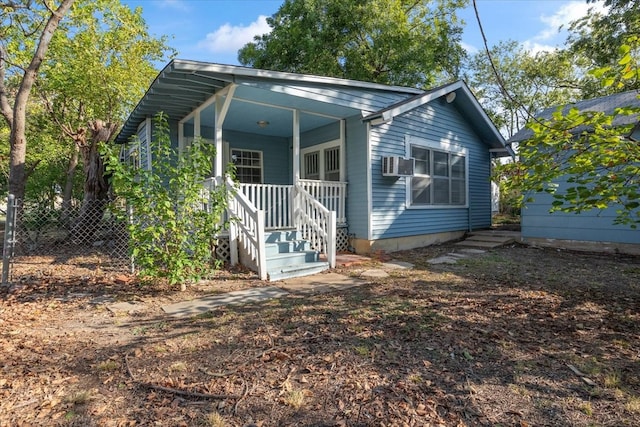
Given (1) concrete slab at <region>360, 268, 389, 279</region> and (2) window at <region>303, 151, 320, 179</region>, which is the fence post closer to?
(1) concrete slab at <region>360, 268, 389, 279</region>

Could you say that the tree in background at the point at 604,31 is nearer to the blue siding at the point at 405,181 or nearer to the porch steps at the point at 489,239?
the blue siding at the point at 405,181

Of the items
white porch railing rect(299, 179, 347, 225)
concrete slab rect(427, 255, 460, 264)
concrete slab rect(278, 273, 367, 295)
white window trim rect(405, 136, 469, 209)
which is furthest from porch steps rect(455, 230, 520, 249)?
concrete slab rect(278, 273, 367, 295)

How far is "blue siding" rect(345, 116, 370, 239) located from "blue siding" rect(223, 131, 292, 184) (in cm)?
257

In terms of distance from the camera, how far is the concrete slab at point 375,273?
19.4 ft

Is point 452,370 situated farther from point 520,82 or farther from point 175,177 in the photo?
point 520,82

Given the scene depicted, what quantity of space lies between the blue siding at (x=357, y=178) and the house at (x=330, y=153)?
0.08ft

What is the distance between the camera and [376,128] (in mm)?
7938

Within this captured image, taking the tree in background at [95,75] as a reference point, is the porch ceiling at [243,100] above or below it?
below

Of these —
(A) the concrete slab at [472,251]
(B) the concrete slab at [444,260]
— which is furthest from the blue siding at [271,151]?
(A) the concrete slab at [472,251]

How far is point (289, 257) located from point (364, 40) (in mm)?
16489

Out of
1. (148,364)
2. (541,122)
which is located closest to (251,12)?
(541,122)

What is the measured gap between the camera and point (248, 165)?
32.0 feet

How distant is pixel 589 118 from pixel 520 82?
24.3 m

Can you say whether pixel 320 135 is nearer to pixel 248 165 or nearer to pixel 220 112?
pixel 248 165
